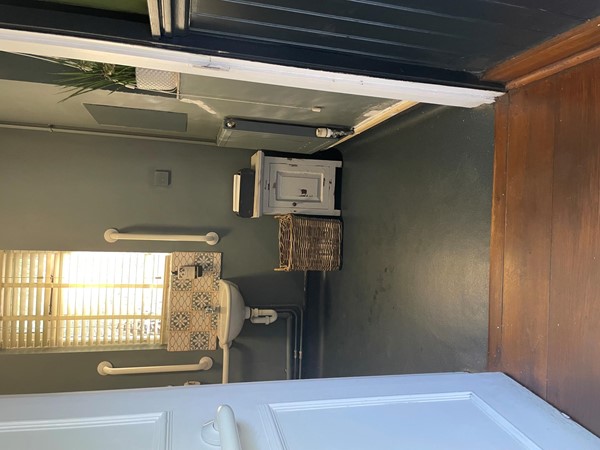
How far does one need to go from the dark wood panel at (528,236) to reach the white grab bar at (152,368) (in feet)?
6.30

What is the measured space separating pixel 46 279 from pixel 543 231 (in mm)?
2575

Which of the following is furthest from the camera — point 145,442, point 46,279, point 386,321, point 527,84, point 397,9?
point 46,279

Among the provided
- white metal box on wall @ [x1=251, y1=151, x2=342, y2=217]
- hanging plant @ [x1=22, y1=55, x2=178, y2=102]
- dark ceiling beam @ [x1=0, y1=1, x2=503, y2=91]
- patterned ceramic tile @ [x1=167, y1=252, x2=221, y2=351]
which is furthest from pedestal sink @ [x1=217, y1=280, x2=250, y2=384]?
dark ceiling beam @ [x1=0, y1=1, x2=503, y2=91]

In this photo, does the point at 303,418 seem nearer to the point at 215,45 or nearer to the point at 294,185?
the point at 215,45

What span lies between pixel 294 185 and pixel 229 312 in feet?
2.64

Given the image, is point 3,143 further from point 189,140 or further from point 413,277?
point 413,277

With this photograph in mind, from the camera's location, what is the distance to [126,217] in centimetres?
259

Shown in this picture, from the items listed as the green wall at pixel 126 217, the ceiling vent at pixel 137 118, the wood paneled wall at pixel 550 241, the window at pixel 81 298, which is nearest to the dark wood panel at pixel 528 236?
the wood paneled wall at pixel 550 241

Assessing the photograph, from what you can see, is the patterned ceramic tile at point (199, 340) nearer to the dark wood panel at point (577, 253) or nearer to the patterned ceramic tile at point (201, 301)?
the patterned ceramic tile at point (201, 301)

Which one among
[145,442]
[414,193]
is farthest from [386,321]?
[145,442]

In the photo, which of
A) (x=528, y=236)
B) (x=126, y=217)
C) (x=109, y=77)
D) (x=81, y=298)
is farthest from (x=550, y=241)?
(x=81, y=298)

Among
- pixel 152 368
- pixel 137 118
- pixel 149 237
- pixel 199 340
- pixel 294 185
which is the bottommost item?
pixel 152 368

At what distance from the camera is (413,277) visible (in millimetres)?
1771

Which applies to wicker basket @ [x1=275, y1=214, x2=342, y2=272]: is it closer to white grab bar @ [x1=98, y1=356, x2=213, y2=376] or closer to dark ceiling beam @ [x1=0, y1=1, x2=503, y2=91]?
white grab bar @ [x1=98, y1=356, x2=213, y2=376]
